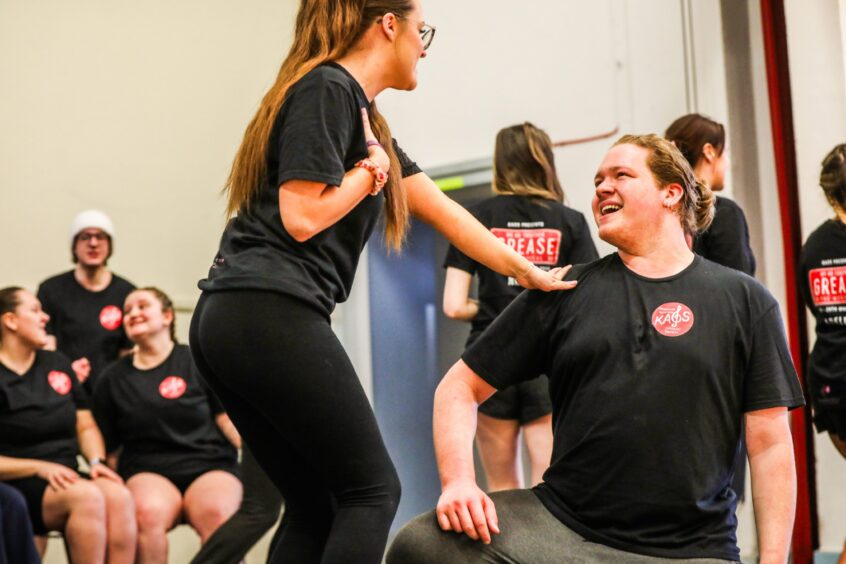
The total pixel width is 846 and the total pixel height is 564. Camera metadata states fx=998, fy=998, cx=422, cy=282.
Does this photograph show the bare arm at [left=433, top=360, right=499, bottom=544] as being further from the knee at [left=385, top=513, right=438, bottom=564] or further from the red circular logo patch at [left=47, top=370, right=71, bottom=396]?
the red circular logo patch at [left=47, top=370, right=71, bottom=396]

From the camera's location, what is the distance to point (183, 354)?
410cm

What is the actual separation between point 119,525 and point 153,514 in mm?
129

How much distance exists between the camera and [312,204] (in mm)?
1577

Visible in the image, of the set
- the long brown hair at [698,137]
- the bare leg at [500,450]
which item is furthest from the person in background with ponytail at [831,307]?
the bare leg at [500,450]

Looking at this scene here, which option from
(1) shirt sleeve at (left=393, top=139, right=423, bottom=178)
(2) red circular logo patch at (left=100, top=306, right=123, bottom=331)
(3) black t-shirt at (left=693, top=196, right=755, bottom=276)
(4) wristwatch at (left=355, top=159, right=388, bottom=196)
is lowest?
(2) red circular logo patch at (left=100, top=306, right=123, bottom=331)

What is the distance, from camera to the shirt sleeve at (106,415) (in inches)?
156

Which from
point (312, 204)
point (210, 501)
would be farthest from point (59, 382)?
point (312, 204)

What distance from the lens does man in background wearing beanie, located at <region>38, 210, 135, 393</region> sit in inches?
170

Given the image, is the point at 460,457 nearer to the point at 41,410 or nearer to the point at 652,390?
the point at 652,390

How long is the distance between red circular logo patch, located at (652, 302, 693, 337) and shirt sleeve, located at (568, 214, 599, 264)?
1456 mm

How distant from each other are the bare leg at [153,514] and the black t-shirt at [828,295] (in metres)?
2.37

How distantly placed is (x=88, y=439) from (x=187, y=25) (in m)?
2.67

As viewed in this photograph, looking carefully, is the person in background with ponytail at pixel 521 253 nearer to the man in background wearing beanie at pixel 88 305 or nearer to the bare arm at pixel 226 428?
the bare arm at pixel 226 428

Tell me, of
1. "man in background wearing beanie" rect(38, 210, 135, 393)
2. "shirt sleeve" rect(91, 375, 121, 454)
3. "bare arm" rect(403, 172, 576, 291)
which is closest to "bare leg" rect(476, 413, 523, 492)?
"bare arm" rect(403, 172, 576, 291)
